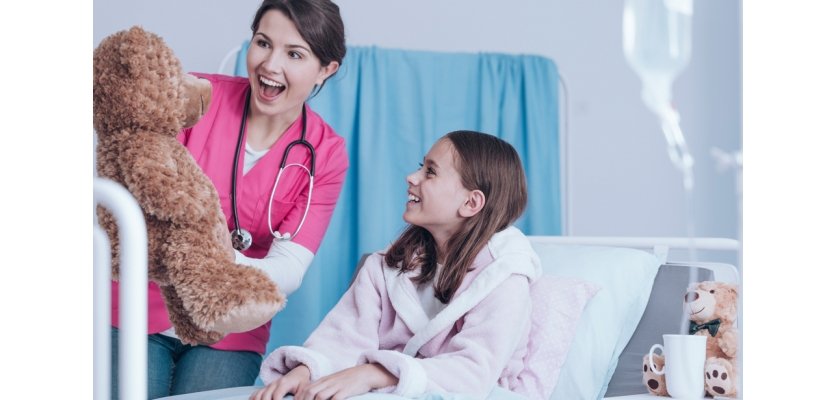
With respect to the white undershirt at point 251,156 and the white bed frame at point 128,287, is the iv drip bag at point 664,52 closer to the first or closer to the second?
the white bed frame at point 128,287

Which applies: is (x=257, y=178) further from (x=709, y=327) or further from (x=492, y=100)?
(x=492, y=100)

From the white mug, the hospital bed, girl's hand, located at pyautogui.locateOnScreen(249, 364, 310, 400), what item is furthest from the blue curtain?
the white mug

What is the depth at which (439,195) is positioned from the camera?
4.28 feet

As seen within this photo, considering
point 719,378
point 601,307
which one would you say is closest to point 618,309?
point 601,307

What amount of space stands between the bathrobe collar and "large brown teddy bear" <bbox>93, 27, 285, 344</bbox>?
436 mm

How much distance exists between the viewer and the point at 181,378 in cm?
128

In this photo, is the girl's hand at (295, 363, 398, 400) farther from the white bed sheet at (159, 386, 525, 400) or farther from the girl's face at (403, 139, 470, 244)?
the girl's face at (403, 139, 470, 244)

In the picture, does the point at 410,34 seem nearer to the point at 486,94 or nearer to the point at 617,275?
the point at 486,94

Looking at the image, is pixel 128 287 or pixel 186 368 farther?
pixel 186 368

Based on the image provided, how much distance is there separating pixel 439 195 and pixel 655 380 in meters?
0.41

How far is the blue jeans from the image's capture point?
125 centimetres
